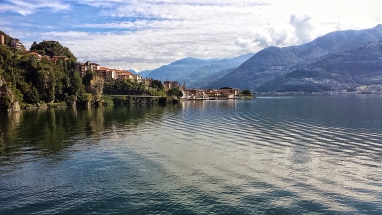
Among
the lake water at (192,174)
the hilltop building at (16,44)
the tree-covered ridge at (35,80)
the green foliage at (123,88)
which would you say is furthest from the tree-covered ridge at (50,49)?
the lake water at (192,174)

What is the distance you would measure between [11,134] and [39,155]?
15.5 meters

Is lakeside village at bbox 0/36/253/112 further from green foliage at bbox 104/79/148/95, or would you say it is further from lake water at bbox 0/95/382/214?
lake water at bbox 0/95/382/214

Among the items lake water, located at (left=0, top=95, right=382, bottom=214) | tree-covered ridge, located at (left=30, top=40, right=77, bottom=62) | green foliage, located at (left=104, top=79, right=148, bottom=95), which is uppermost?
tree-covered ridge, located at (left=30, top=40, right=77, bottom=62)

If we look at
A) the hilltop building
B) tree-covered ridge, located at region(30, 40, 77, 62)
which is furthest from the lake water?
tree-covered ridge, located at region(30, 40, 77, 62)

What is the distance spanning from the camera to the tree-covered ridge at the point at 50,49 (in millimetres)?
142125

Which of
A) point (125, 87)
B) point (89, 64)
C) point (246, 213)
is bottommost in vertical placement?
point (246, 213)

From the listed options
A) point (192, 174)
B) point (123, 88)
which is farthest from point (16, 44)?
point (192, 174)

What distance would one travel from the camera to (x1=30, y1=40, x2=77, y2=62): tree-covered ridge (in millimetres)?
142125

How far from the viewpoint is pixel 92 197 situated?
17.7 m

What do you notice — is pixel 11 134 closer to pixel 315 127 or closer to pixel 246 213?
pixel 246 213

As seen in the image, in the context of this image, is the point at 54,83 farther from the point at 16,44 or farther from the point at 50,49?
the point at 50,49

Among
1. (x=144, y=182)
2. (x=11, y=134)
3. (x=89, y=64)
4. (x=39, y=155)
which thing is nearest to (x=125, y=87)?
(x=89, y=64)

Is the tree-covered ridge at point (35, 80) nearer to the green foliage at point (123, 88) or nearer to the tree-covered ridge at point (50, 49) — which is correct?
the green foliage at point (123, 88)

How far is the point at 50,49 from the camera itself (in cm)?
14325
